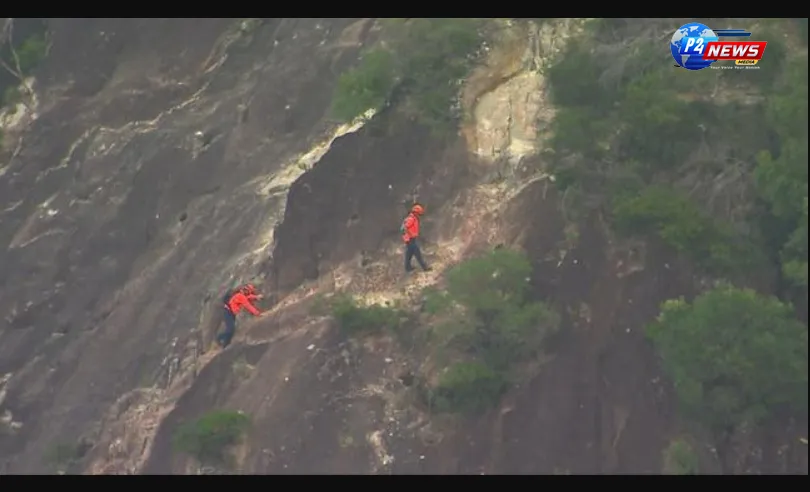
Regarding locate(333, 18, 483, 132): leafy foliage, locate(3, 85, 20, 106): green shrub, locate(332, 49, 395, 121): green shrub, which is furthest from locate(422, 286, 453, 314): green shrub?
locate(3, 85, 20, 106): green shrub

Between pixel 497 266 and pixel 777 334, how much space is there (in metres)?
5.45

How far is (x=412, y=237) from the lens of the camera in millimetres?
25766

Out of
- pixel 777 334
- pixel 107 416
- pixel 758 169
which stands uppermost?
pixel 758 169

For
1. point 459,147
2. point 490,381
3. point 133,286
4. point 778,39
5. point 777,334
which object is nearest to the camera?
point 777,334

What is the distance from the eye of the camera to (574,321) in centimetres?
2447

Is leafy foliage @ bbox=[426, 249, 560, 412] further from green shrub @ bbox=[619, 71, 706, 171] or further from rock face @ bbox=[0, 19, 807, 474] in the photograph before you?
green shrub @ bbox=[619, 71, 706, 171]

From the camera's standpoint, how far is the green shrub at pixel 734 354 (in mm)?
21125

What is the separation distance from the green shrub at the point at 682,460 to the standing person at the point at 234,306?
30.0 feet

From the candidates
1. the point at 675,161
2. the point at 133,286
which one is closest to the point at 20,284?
the point at 133,286

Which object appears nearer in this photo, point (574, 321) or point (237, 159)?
point (574, 321)

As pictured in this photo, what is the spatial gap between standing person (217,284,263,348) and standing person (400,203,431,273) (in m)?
3.38

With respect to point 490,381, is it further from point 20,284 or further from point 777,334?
point 20,284

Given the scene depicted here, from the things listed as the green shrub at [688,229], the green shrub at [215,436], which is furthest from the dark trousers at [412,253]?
the green shrub at [688,229]

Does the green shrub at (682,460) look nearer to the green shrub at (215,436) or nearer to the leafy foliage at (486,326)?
the leafy foliage at (486,326)
